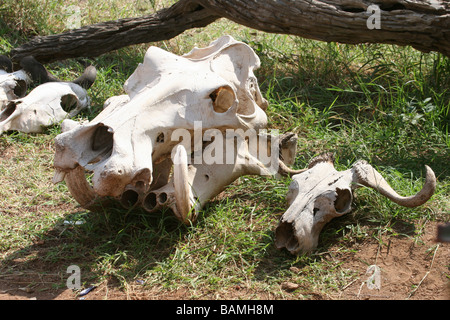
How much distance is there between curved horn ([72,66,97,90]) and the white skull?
0.74 ft

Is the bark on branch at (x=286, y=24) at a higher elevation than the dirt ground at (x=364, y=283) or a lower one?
higher

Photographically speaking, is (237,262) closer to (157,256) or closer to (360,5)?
(157,256)

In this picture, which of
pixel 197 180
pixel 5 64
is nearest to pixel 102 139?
pixel 197 180

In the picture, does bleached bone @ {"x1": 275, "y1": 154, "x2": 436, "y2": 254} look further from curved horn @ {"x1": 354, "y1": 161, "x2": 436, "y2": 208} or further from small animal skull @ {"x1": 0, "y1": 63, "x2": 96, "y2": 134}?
small animal skull @ {"x1": 0, "y1": 63, "x2": 96, "y2": 134}

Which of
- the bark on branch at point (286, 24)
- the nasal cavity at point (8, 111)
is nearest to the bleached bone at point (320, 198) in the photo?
the bark on branch at point (286, 24)

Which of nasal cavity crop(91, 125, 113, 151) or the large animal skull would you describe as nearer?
the large animal skull

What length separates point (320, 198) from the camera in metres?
3.46

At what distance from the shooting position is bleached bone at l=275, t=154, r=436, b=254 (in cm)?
335

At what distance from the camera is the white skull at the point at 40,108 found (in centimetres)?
485

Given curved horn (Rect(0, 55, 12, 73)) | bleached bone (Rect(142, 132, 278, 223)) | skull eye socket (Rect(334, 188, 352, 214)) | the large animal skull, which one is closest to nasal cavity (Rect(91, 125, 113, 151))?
the large animal skull

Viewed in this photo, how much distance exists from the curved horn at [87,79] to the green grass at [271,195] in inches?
3.6

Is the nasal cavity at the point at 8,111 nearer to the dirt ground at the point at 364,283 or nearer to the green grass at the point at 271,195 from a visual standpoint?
the green grass at the point at 271,195

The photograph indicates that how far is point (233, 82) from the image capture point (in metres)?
3.88

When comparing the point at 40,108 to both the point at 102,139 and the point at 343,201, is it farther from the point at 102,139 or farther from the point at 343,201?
the point at 343,201
